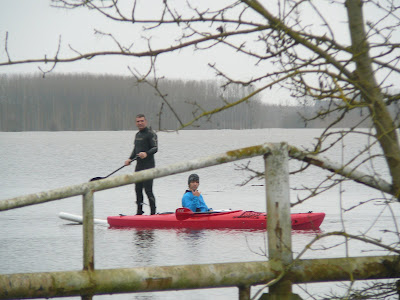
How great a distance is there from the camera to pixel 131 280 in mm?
3266

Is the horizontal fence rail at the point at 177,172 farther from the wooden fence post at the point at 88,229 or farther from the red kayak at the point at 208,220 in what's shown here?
the red kayak at the point at 208,220

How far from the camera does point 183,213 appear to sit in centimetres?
1325

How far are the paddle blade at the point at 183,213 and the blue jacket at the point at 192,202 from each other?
0.40ft

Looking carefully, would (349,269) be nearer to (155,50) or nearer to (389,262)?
(389,262)

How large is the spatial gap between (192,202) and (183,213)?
11.5 inches

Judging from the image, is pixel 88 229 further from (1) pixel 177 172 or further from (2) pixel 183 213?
(2) pixel 183 213

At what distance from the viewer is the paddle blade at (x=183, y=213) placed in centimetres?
1323

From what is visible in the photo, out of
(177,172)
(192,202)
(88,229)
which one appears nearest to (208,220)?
(192,202)

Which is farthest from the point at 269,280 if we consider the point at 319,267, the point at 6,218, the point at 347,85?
the point at 6,218

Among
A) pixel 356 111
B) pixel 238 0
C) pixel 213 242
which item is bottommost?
pixel 213 242

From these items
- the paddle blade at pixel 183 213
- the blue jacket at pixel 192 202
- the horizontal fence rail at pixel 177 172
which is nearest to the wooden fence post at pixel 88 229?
the horizontal fence rail at pixel 177 172

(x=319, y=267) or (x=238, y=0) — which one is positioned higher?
(x=238, y=0)

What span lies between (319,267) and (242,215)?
978cm

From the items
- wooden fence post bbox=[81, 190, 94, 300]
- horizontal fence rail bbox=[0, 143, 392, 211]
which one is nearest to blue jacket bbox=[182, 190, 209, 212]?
horizontal fence rail bbox=[0, 143, 392, 211]
